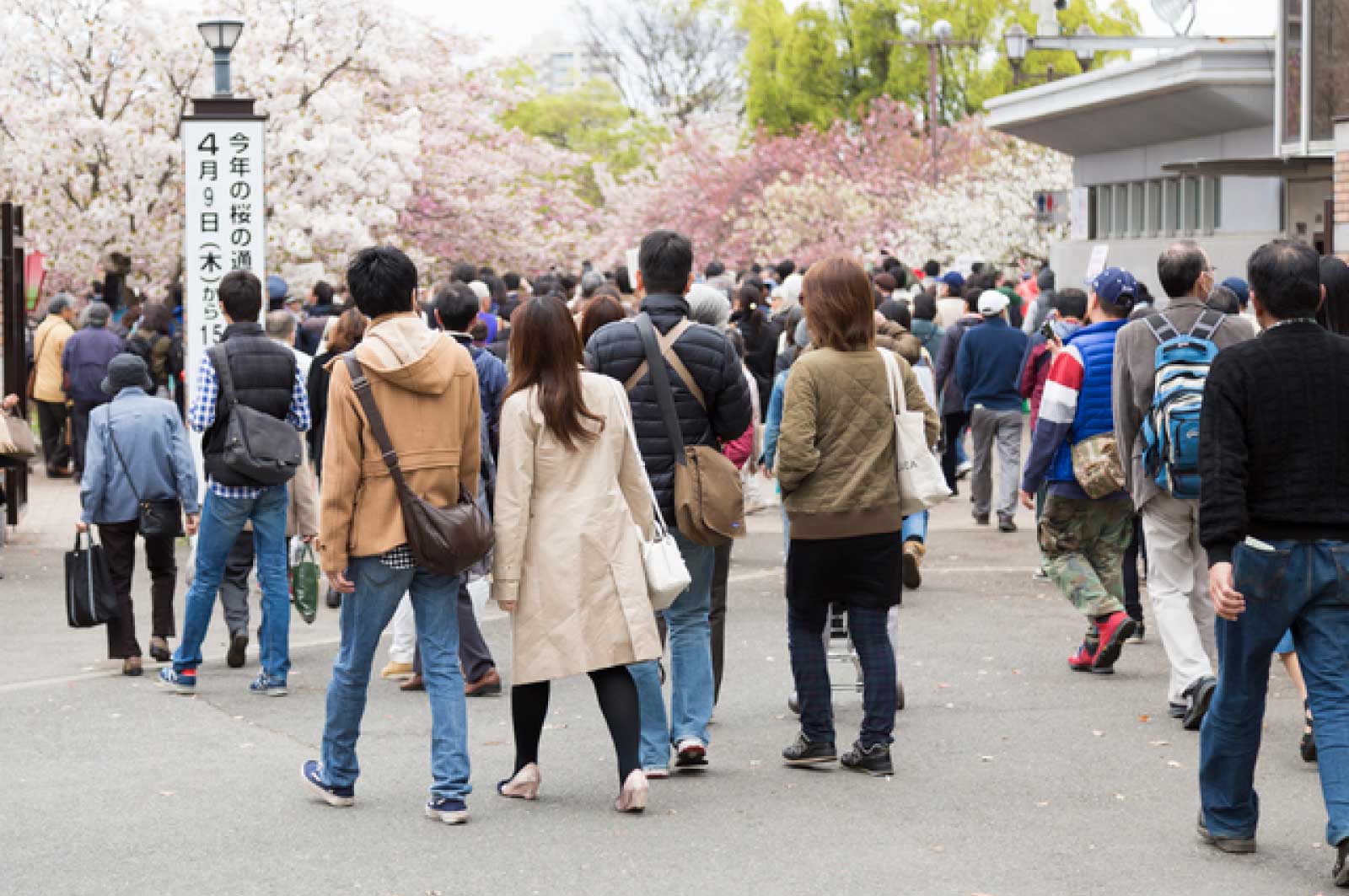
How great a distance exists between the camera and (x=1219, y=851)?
19.7 ft

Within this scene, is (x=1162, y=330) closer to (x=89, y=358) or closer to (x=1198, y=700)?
(x=1198, y=700)

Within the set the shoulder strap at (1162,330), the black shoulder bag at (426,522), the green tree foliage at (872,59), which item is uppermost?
the green tree foliage at (872,59)

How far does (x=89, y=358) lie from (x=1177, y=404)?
44.2 ft

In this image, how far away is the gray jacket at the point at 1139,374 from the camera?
7543 millimetres

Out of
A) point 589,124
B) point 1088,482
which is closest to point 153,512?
point 1088,482

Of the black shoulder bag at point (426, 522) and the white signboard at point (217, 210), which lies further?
the white signboard at point (217, 210)

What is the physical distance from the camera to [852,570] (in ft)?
22.7

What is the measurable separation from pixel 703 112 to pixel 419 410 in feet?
205

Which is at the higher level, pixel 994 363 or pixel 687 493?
pixel 994 363

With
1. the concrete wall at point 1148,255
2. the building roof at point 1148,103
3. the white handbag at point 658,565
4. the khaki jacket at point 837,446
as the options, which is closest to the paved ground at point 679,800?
the white handbag at point 658,565

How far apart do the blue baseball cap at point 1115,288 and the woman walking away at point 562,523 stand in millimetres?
3094

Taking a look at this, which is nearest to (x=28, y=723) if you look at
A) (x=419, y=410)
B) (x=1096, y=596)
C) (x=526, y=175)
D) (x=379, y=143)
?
(x=419, y=410)

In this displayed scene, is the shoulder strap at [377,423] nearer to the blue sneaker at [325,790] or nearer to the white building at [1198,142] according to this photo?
the blue sneaker at [325,790]

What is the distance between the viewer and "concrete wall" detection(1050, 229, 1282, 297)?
84.3ft
